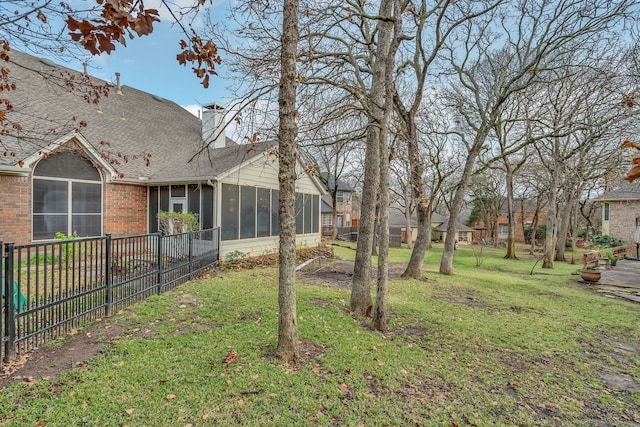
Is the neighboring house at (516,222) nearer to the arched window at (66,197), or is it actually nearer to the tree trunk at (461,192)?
the tree trunk at (461,192)

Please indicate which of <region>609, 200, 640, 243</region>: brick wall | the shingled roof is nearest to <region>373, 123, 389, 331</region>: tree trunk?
the shingled roof

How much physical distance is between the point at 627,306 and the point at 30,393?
40.8 ft

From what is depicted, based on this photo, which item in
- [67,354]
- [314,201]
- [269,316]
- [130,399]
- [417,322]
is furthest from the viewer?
[314,201]

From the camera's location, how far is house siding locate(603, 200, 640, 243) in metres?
22.5

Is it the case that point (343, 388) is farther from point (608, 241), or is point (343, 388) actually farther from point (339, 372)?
point (608, 241)

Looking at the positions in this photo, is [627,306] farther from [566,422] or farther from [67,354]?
[67,354]

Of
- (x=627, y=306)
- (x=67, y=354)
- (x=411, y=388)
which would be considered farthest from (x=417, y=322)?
(x=627, y=306)

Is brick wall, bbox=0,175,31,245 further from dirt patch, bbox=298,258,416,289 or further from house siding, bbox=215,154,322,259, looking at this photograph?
dirt patch, bbox=298,258,416,289

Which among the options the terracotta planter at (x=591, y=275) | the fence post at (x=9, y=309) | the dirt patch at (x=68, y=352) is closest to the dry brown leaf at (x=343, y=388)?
the dirt patch at (x=68, y=352)

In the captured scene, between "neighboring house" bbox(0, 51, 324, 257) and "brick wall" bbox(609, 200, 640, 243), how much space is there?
2414 cm

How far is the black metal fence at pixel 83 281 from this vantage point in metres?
3.74

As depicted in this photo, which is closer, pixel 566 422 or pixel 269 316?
pixel 566 422

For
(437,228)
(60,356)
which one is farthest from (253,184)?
(437,228)

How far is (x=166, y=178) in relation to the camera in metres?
12.0
